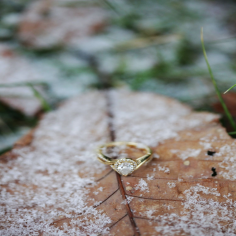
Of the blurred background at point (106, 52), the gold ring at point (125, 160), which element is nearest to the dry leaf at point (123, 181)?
the gold ring at point (125, 160)

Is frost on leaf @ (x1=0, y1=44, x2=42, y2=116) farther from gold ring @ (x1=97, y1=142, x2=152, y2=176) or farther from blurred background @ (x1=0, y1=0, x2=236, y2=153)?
gold ring @ (x1=97, y1=142, x2=152, y2=176)

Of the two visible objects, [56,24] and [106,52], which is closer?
[106,52]

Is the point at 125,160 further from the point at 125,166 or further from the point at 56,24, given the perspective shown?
the point at 56,24

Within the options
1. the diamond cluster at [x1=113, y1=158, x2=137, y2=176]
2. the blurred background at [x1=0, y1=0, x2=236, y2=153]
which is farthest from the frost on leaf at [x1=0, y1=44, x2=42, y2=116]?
the diamond cluster at [x1=113, y1=158, x2=137, y2=176]

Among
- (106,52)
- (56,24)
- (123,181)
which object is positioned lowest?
(123,181)

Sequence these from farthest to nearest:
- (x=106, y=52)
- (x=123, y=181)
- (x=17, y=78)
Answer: (x=106, y=52) → (x=17, y=78) → (x=123, y=181)

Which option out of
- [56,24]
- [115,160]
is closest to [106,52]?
[56,24]
